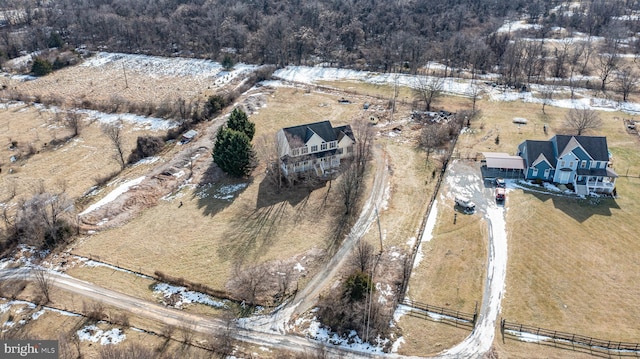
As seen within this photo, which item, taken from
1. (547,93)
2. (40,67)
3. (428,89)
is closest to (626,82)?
(547,93)

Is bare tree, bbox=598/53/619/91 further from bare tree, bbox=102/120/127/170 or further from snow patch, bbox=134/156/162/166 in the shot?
bare tree, bbox=102/120/127/170

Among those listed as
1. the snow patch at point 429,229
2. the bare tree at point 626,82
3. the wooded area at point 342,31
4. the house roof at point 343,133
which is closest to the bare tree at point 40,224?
the house roof at point 343,133

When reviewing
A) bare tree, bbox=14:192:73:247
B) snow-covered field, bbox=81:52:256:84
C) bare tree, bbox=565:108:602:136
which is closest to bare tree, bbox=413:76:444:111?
bare tree, bbox=565:108:602:136

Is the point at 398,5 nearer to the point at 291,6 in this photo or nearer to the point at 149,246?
the point at 291,6

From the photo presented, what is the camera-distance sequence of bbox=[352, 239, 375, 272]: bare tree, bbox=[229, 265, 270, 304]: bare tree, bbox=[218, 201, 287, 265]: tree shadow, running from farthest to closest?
bbox=[218, 201, 287, 265]: tree shadow < bbox=[352, 239, 375, 272]: bare tree < bbox=[229, 265, 270, 304]: bare tree

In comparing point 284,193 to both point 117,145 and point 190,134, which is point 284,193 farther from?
point 117,145

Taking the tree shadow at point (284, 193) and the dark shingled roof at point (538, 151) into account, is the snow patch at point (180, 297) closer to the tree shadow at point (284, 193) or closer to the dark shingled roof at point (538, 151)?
the tree shadow at point (284, 193)
